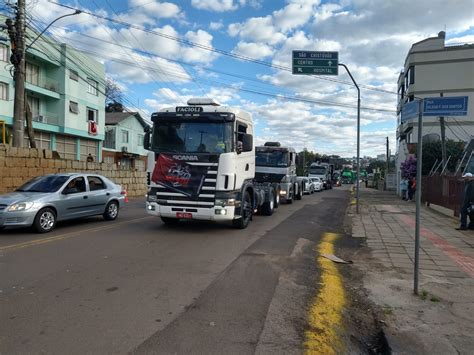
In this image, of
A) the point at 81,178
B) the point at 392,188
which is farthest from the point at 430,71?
the point at 81,178

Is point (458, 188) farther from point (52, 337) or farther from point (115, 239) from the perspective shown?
point (52, 337)

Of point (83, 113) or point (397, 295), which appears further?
point (83, 113)

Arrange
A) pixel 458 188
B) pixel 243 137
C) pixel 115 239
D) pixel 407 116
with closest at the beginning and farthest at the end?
1. pixel 407 116
2. pixel 115 239
3. pixel 243 137
4. pixel 458 188

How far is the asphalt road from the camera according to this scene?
14.0ft

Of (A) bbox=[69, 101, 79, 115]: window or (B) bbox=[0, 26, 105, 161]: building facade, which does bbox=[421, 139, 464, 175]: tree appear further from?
(A) bbox=[69, 101, 79, 115]: window

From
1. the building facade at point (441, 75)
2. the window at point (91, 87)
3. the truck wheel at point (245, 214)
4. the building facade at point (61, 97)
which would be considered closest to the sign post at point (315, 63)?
the truck wheel at point (245, 214)

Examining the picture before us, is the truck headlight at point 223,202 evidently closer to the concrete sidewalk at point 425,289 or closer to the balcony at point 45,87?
the concrete sidewalk at point 425,289

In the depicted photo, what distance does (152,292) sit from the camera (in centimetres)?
583

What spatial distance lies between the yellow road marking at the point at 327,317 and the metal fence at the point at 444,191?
35.0ft

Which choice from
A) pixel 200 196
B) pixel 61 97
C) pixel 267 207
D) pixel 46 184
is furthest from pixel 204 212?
pixel 61 97

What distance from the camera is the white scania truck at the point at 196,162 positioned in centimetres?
1084

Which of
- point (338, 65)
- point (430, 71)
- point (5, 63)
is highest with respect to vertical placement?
point (430, 71)

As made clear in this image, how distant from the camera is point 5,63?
1252 inches

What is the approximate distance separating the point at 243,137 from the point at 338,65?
8502mm
